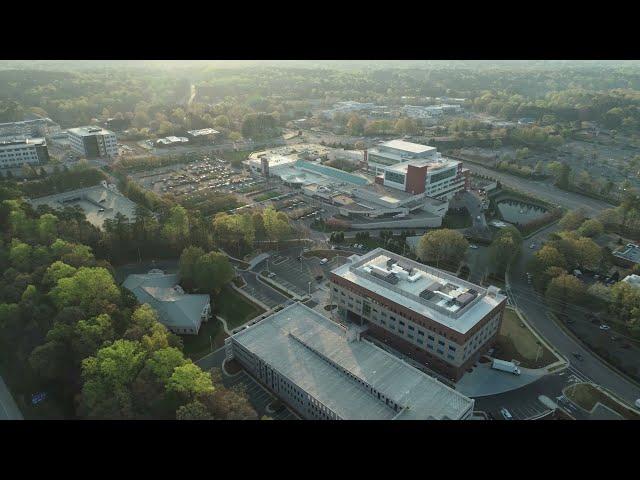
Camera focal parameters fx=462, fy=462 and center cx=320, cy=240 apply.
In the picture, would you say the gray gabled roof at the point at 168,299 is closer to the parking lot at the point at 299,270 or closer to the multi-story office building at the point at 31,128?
the parking lot at the point at 299,270

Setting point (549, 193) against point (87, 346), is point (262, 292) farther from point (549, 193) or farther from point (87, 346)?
point (549, 193)

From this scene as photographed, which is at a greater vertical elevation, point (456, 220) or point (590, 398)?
point (590, 398)

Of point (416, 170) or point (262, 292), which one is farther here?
point (416, 170)

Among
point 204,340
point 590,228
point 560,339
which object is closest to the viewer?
point 204,340

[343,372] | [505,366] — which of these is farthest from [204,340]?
[505,366]

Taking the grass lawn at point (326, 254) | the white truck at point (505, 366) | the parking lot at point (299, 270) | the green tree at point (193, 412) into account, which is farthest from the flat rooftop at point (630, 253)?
the green tree at point (193, 412)

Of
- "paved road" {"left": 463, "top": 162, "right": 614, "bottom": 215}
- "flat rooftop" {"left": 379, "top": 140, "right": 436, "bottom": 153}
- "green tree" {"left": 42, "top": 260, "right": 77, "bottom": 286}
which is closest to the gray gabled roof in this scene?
"green tree" {"left": 42, "top": 260, "right": 77, "bottom": 286}
